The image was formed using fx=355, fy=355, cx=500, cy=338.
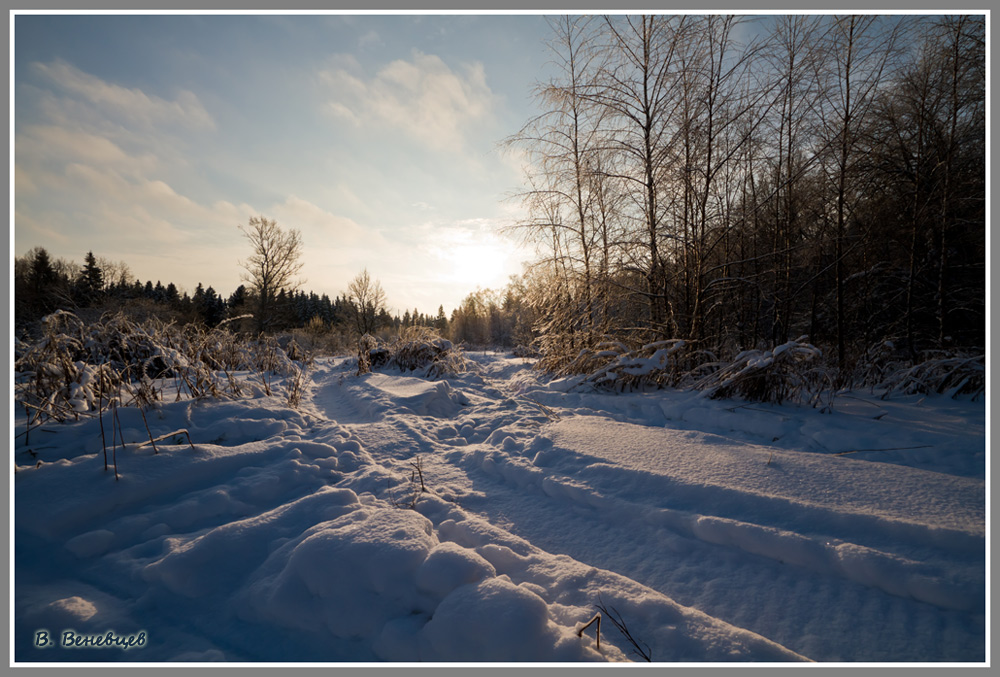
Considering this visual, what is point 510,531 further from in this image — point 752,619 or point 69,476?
point 69,476

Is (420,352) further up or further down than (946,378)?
further up

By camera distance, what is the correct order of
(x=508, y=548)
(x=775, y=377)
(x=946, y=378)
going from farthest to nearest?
(x=946, y=378) → (x=775, y=377) → (x=508, y=548)

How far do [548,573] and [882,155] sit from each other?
825 centimetres

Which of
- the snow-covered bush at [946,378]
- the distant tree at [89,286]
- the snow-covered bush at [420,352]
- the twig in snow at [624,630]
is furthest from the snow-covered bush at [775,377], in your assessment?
the distant tree at [89,286]

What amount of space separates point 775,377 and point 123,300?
23.2 m

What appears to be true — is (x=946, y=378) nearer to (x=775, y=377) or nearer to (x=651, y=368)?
(x=775, y=377)

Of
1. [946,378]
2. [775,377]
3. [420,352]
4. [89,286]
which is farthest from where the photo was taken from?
[89,286]

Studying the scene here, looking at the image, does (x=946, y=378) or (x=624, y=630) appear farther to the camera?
(x=946, y=378)

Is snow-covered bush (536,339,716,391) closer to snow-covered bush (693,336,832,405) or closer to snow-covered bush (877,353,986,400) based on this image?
snow-covered bush (693,336,832,405)

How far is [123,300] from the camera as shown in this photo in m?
15.8

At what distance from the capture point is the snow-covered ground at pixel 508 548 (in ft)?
3.76

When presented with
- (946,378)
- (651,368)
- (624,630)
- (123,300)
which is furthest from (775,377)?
(123,300)

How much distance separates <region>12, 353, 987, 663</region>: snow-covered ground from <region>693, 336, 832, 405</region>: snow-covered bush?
668 millimetres

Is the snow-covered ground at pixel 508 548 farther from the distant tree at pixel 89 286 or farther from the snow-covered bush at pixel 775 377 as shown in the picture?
the distant tree at pixel 89 286
